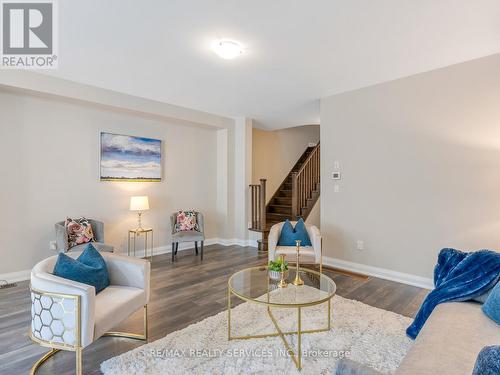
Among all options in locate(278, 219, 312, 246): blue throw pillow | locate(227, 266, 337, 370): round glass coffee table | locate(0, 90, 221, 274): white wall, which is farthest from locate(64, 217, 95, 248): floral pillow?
locate(278, 219, 312, 246): blue throw pillow

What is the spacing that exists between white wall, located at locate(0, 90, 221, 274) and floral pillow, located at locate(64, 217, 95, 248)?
0.33 meters

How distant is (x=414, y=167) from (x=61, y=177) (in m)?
4.83

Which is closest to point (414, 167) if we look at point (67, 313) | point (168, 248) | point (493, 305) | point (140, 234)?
point (493, 305)

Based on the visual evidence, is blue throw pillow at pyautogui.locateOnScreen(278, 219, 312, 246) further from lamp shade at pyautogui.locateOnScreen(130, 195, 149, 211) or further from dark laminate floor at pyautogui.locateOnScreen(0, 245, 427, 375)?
lamp shade at pyautogui.locateOnScreen(130, 195, 149, 211)

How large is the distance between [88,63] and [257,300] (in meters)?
3.19

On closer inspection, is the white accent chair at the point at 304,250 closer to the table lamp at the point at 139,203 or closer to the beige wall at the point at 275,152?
the table lamp at the point at 139,203

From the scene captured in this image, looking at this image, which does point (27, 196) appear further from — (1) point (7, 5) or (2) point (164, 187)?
(1) point (7, 5)

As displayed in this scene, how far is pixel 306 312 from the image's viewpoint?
2.68 m

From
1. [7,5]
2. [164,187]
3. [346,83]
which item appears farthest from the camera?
[164,187]

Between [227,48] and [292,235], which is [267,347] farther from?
[227,48]

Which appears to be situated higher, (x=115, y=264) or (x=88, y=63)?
(x=88, y=63)

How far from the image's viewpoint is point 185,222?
16.0 feet

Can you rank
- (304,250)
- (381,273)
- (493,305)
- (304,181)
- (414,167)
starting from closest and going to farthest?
(493,305), (414,167), (304,250), (381,273), (304,181)

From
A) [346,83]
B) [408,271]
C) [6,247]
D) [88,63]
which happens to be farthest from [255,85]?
[6,247]
